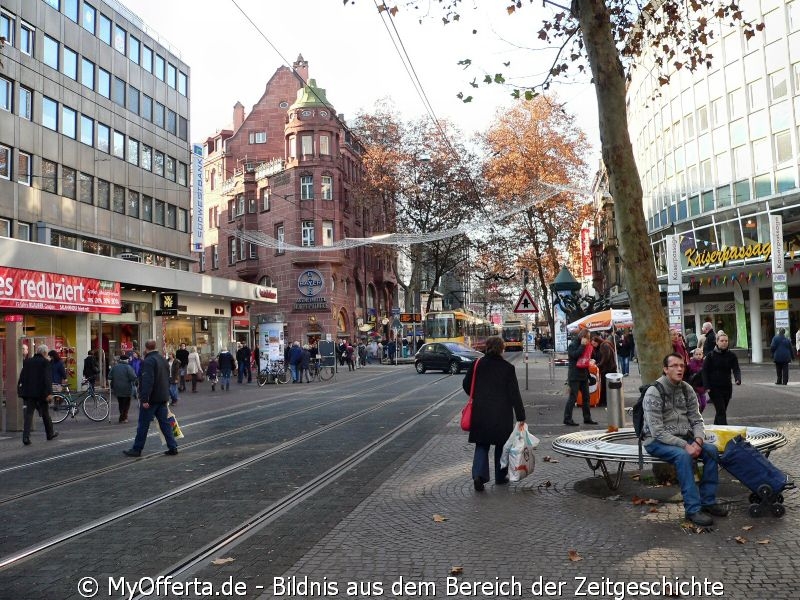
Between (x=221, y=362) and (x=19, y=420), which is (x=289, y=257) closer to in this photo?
(x=221, y=362)

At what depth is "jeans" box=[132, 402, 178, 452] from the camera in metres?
11.2

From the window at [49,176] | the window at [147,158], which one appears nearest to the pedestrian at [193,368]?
the window at [49,176]

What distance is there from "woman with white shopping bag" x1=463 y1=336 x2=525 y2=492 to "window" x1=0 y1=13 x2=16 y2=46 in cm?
2649

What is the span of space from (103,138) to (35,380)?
2200 cm

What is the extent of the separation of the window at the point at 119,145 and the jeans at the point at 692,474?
32.4 metres

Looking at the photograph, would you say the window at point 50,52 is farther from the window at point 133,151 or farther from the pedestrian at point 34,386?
the pedestrian at point 34,386

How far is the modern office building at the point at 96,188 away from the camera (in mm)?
26594

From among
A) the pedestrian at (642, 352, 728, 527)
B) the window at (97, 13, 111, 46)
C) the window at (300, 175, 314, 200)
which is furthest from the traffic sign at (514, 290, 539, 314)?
the window at (300, 175, 314, 200)

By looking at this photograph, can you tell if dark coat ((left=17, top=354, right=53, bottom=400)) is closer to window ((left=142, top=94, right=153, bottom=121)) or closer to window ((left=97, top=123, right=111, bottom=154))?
window ((left=97, top=123, right=111, bottom=154))

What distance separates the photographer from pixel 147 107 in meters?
37.1

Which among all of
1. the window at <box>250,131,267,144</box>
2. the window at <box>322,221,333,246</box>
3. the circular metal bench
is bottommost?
the circular metal bench

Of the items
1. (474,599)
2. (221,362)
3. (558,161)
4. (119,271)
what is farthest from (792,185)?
(474,599)

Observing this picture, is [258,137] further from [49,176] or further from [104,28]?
[49,176]

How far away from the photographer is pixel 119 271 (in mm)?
28703
